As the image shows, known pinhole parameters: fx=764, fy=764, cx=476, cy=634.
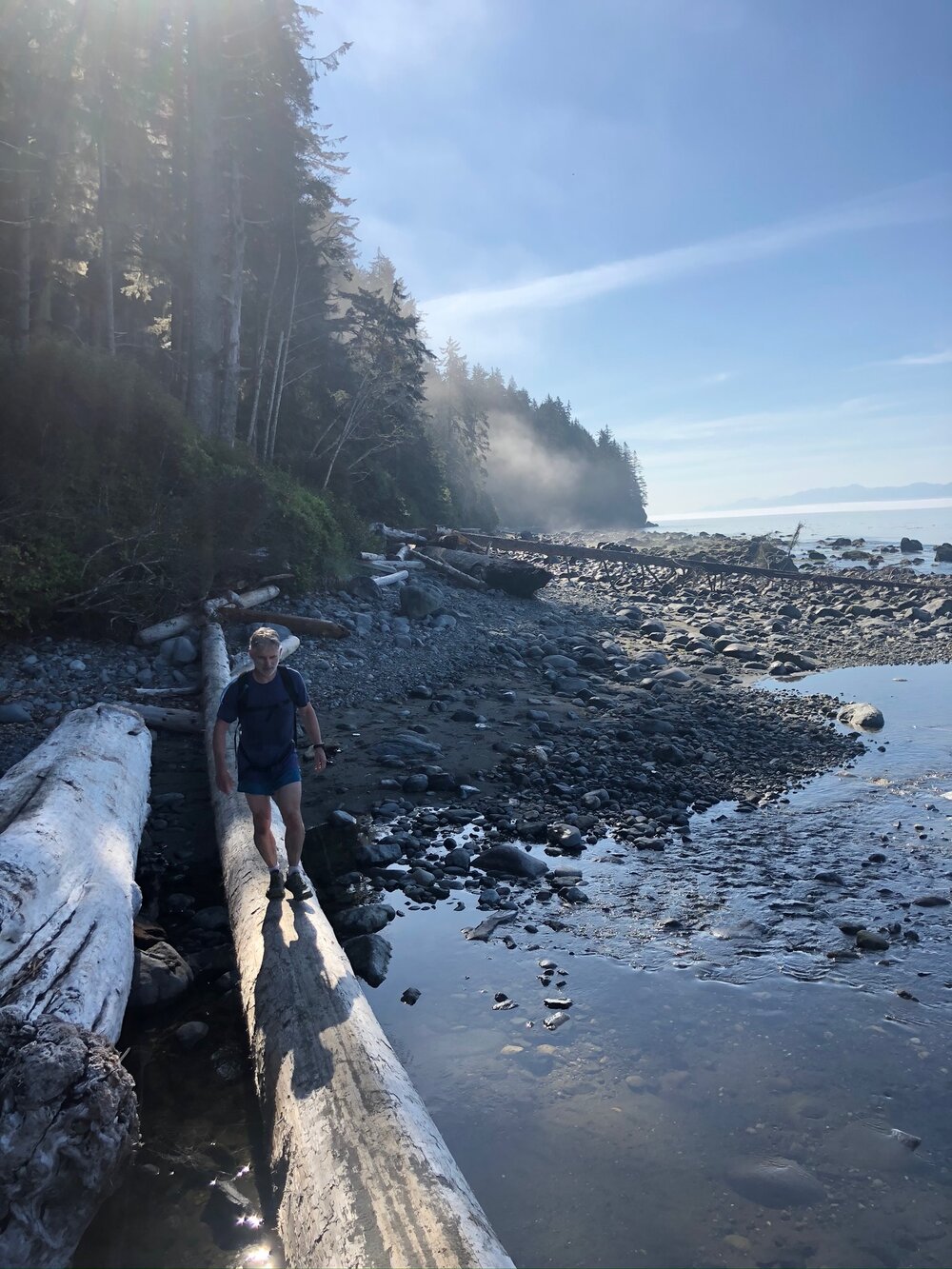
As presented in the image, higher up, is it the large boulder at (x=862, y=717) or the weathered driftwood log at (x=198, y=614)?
the weathered driftwood log at (x=198, y=614)

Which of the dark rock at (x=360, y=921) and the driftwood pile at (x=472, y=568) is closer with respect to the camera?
the dark rock at (x=360, y=921)

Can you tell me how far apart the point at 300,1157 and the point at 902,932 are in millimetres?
4815

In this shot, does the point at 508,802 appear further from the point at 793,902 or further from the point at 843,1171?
the point at 843,1171

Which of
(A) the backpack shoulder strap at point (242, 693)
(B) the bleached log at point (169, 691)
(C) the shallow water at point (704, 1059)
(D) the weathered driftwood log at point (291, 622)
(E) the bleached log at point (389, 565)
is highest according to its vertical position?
(E) the bleached log at point (389, 565)

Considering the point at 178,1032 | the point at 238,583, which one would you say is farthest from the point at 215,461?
the point at 178,1032

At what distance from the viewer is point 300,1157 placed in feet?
10.2

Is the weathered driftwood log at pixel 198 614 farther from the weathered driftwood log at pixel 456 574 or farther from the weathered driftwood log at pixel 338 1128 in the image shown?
the weathered driftwood log at pixel 456 574

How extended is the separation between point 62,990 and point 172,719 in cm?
611

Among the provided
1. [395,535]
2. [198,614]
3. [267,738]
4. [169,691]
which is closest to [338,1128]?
[267,738]

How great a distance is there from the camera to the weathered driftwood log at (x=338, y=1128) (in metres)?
2.65

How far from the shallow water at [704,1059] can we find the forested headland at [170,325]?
8593 millimetres

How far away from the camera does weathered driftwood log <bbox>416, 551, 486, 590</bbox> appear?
21656 mm

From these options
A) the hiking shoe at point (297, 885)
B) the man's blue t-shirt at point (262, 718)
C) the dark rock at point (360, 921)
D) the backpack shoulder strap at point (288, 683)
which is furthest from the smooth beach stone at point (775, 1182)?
the backpack shoulder strap at point (288, 683)

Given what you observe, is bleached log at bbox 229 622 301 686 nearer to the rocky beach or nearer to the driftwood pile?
the rocky beach
